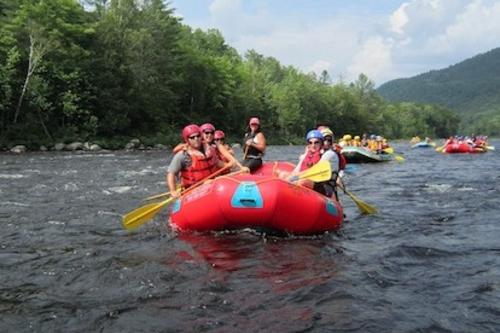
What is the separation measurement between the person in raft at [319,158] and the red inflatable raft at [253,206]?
0.81 metres

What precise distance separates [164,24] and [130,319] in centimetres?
3778

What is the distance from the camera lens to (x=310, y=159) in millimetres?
8031

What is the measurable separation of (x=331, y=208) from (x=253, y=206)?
128 centimetres

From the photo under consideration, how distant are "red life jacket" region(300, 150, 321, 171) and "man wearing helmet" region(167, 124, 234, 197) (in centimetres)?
106

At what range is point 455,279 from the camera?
5.19m

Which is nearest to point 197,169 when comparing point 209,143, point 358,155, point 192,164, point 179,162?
point 192,164

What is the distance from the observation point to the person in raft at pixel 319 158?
7.78 m

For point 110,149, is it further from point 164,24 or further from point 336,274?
point 336,274

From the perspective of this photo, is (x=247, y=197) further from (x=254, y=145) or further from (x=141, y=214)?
(x=254, y=145)

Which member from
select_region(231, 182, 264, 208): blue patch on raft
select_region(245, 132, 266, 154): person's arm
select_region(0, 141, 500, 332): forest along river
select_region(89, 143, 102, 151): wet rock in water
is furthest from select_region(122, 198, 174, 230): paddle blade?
select_region(89, 143, 102, 151): wet rock in water

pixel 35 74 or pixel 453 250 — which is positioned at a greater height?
pixel 35 74

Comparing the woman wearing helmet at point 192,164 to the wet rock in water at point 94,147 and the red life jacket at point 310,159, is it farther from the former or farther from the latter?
the wet rock in water at point 94,147

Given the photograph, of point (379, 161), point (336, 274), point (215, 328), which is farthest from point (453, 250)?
point (379, 161)

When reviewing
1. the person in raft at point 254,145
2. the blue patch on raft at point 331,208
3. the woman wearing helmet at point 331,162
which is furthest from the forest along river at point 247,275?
the person in raft at point 254,145
